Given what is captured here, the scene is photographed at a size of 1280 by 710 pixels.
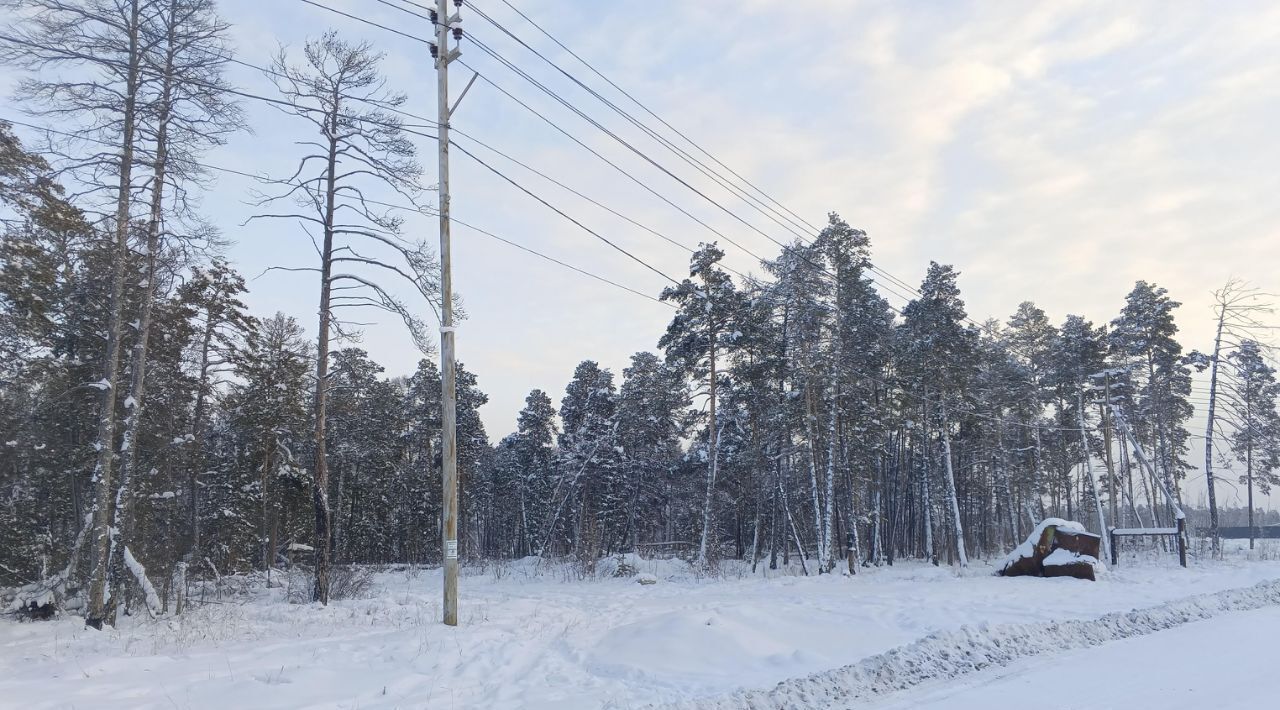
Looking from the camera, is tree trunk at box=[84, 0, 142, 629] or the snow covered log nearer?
tree trunk at box=[84, 0, 142, 629]

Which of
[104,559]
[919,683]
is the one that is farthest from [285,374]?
[919,683]

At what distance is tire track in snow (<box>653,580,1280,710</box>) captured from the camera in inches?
307

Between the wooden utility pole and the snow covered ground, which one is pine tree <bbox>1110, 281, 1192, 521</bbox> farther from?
the wooden utility pole

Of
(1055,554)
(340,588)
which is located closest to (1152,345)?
(1055,554)

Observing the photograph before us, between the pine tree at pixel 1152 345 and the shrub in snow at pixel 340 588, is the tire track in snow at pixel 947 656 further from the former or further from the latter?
the pine tree at pixel 1152 345

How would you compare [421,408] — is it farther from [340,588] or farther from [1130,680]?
[1130,680]

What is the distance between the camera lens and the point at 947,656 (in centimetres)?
998

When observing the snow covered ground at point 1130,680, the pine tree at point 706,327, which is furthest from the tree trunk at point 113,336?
the pine tree at point 706,327

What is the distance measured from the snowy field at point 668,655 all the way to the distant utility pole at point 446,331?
96cm

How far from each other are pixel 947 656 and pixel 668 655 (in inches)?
153

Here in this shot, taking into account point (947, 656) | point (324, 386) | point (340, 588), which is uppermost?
point (324, 386)

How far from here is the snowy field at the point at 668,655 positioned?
7.84 meters

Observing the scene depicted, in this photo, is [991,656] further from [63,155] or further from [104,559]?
[63,155]

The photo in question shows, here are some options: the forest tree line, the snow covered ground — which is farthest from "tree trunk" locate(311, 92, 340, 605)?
the snow covered ground
